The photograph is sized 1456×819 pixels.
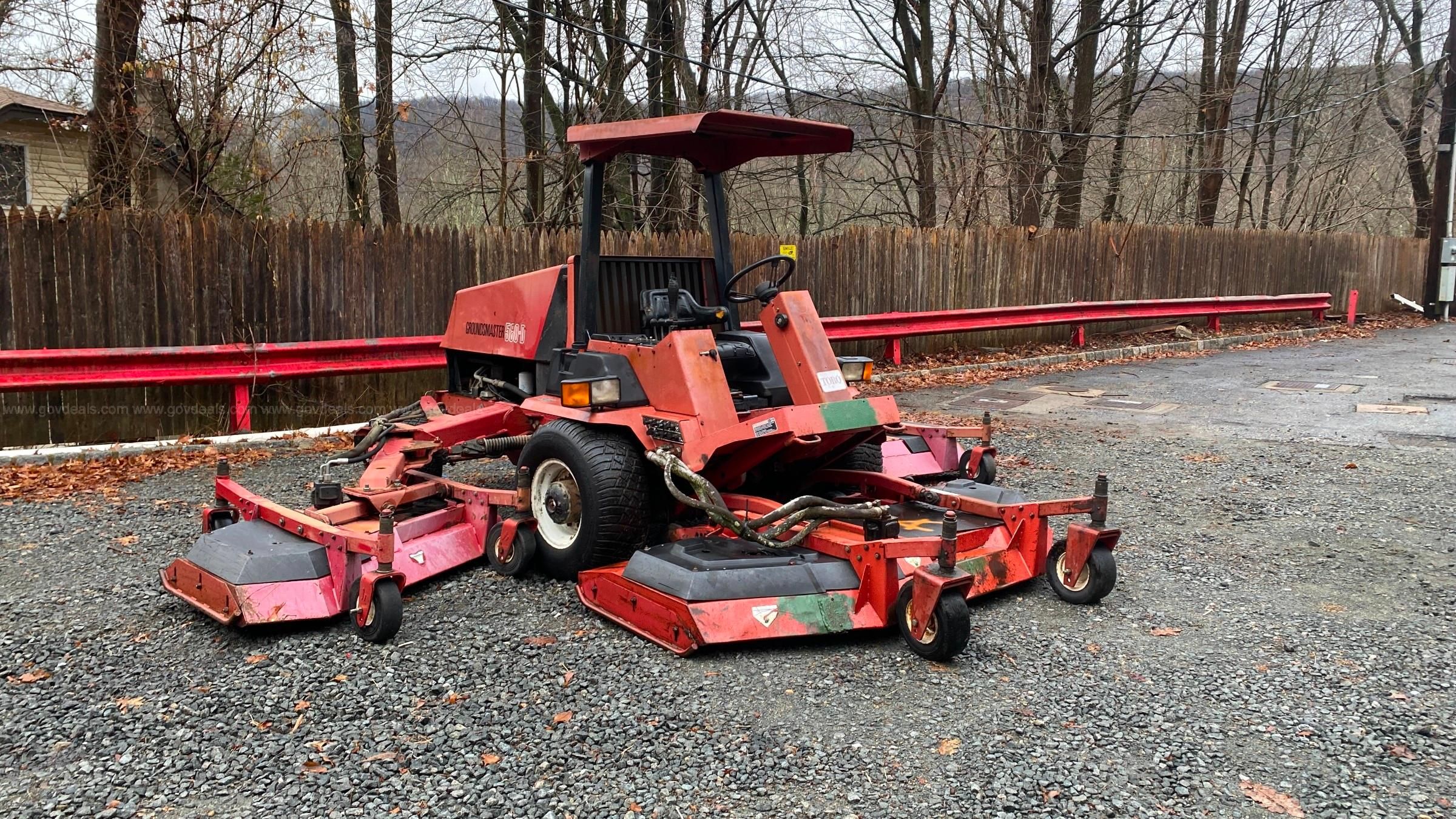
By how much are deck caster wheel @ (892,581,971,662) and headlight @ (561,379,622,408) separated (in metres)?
1.85

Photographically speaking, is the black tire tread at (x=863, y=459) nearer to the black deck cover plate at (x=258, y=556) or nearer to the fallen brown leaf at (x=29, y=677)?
the black deck cover plate at (x=258, y=556)

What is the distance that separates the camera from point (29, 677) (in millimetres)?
3914

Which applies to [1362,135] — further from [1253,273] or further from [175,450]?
[175,450]

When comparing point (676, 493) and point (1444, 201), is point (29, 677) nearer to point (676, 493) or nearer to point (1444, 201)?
point (676, 493)

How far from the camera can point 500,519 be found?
5277 mm

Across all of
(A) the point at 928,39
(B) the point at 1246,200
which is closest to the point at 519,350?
(A) the point at 928,39

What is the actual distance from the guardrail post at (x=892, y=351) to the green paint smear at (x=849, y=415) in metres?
8.60

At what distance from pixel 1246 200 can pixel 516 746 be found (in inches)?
1136

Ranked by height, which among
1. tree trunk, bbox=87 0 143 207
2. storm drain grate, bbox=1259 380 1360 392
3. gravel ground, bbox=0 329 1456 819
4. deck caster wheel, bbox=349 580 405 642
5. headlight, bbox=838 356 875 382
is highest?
tree trunk, bbox=87 0 143 207

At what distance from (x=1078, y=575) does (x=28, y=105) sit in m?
18.2

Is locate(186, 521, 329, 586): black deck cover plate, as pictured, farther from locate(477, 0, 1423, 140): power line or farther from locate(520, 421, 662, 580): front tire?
locate(477, 0, 1423, 140): power line

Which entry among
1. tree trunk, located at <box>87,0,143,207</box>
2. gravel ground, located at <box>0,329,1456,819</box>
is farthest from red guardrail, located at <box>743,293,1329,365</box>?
tree trunk, located at <box>87,0,143,207</box>

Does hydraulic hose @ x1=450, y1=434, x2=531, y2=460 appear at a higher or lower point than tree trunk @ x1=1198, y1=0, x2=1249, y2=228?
lower

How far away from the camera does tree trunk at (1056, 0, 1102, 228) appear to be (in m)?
19.0
